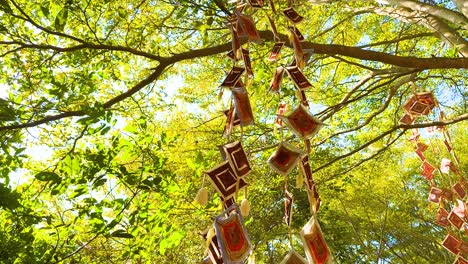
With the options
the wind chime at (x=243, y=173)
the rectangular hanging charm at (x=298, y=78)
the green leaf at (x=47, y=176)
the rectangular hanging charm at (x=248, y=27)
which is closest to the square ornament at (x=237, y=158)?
the wind chime at (x=243, y=173)

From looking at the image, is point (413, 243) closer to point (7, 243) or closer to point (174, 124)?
point (174, 124)

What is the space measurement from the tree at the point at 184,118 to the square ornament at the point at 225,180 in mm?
516

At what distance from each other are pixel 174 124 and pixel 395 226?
5.22 metres

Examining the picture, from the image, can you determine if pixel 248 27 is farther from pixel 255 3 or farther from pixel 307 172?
pixel 307 172

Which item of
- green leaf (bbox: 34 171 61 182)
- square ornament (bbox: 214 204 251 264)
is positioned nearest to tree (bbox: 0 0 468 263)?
green leaf (bbox: 34 171 61 182)

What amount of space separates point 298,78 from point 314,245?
1.50ft

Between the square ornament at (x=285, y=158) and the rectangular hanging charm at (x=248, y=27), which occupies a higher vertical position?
the rectangular hanging charm at (x=248, y=27)

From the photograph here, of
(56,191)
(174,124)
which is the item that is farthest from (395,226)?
(56,191)

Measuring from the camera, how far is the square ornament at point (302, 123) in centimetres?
90

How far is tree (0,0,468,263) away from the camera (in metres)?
1.74

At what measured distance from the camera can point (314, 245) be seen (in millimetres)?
770

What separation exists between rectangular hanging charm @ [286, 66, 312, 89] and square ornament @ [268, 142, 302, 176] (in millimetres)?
219

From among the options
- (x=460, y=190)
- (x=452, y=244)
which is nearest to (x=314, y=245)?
(x=452, y=244)

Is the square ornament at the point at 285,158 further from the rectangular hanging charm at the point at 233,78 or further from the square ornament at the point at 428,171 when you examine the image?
the square ornament at the point at 428,171
